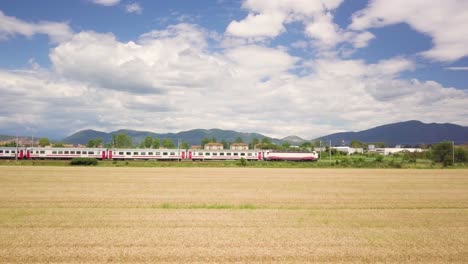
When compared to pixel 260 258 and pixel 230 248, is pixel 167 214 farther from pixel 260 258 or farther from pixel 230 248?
pixel 260 258

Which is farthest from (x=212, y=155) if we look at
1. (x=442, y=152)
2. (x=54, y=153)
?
(x=442, y=152)

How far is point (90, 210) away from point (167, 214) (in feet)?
14.9

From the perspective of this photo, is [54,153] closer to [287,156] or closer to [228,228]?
[287,156]

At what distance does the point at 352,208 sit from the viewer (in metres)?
22.3

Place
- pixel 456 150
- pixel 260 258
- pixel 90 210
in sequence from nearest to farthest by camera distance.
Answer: pixel 260 258 < pixel 90 210 < pixel 456 150

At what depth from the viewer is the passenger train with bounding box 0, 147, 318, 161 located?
84.4 m

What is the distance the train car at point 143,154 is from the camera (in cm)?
8800

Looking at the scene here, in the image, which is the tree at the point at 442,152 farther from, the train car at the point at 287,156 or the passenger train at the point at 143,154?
the passenger train at the point at 143,154

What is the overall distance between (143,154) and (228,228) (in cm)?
7672

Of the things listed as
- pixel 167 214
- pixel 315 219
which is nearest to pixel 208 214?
pixel 167 214

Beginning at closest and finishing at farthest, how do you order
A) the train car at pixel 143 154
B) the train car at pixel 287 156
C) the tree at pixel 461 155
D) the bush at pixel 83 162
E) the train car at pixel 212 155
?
the bush at pixel 83 162, the train car at pixel 143 154, the train car at pixel 212 155, the train car at pixel 287 156, the tree at pixel 461 155

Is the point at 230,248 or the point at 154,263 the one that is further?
the point at 230,248

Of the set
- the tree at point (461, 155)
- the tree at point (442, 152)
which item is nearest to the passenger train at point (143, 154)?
the tree at point (442, 152)

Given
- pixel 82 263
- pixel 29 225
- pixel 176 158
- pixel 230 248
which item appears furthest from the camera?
pixel 176 158
